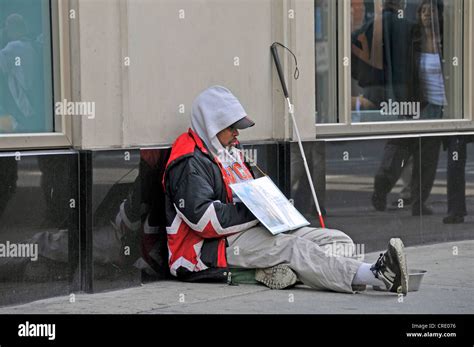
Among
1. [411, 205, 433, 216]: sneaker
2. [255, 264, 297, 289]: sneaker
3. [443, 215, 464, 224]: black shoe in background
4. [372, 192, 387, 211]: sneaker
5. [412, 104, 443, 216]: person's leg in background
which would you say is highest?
[412, 104, 443, 216]: person's leg in background

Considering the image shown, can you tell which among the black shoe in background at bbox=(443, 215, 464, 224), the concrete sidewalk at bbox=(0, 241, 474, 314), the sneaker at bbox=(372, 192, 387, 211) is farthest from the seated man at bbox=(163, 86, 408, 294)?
the black shoe in background at bbox=(443, 215, 464, 224)

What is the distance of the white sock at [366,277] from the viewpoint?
24.2 ft

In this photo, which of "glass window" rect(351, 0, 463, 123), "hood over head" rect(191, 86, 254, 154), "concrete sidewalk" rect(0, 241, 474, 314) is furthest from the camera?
"glass window" rect(351, 0, 463, 123)

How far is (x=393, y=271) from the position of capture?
730 cm

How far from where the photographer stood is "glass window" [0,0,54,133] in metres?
7.34

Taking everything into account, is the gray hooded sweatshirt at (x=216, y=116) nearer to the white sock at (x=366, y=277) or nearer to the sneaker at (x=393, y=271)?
the white sock at (x=366, y=277)

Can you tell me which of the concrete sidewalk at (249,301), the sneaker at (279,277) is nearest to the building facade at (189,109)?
the concrete sidewalk at (249,301)

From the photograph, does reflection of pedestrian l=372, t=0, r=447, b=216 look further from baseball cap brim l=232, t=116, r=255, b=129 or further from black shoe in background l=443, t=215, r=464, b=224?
baseball cap brim l=232, t=116, r=255, b=129

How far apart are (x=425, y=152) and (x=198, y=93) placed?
2.71 metres

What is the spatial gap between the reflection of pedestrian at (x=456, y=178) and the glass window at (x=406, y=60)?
0.38m

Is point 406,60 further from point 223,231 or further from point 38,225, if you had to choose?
point 38,225

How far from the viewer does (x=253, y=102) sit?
8820mm

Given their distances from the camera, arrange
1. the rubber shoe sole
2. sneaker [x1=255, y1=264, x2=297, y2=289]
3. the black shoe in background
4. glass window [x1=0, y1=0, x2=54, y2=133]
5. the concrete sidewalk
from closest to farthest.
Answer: the concrete sidewalk < the rubber shoe sole < glass window [x1=0, y1=0, x2=54, y2=133] < sneaker [x1=255, y1=264, x2=297, y2=289] < the black shoe in background
